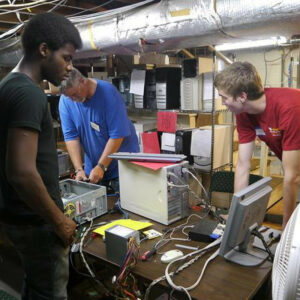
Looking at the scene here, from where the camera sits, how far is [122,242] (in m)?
1.25

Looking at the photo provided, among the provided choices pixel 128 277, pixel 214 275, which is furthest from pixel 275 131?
pixel 128 277

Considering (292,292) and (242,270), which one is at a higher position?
(292,292)

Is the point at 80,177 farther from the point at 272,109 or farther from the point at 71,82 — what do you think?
the point at 272,109

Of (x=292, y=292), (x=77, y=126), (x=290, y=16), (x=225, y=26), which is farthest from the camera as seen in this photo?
(x=77, y=126)

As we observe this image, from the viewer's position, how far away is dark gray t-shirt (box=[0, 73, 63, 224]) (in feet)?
3.23

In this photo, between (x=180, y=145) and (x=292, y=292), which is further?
(x=180, y=145)

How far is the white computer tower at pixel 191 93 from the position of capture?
3.02 m

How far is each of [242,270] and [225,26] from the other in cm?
135

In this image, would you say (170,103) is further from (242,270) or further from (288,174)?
(242,270)

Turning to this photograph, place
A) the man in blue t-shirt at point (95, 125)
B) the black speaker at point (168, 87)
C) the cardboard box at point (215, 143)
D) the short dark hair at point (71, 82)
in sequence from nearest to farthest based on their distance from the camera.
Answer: the short dark hair at point (71, 82)
the man in blue t-shirt at point (95, 125)
the cardboard box at point (215, 143)
the black speaker at point (168, 87)

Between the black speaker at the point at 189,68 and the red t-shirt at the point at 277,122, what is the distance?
4.12 ft

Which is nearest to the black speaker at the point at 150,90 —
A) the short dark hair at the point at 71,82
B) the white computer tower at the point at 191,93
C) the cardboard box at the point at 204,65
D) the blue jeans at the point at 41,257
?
the white computer tower at the point at 191,93

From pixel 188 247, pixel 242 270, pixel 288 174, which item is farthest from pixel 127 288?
pixel 288 174

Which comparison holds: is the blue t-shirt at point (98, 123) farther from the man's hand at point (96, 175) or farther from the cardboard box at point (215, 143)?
the cardboard box at point (215, 143)
